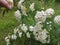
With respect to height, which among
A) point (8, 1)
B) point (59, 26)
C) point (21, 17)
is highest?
point (21, 17)

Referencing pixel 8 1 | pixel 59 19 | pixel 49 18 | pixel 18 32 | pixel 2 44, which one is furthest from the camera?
pixel 2 44

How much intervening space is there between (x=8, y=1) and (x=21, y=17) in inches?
81.4

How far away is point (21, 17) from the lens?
3691 mm

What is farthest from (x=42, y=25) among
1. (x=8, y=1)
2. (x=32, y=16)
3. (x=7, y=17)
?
(x=7, y=17)

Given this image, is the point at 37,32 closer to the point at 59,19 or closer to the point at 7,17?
the point at 59,19

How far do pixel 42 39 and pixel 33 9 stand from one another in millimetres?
552

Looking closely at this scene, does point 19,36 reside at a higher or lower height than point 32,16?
lower

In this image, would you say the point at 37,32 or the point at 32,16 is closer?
the point at 37,32

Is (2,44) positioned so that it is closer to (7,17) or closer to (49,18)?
(49,18)

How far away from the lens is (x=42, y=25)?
3.35m

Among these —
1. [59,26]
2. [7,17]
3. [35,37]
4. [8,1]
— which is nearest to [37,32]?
[35,37]

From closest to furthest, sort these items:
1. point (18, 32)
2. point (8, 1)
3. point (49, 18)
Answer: point (8, 1)
point (49, 18)
point (18, 32)

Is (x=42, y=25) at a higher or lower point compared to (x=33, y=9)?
lower

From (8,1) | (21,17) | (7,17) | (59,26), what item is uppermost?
(7,17)
